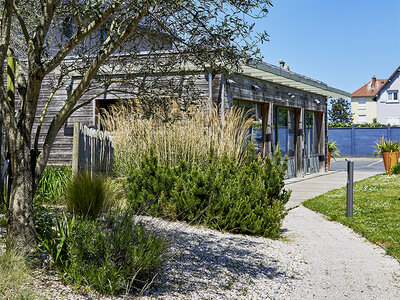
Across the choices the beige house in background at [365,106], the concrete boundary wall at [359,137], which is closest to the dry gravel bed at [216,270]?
the concrete boundary wall at [359,137]

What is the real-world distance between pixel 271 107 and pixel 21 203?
36.3ft

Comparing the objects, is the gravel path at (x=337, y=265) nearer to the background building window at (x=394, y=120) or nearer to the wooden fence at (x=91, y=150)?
the wooden fence at (x=91, y=150)

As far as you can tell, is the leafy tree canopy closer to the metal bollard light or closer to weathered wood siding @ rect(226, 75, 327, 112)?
the metal bollard light

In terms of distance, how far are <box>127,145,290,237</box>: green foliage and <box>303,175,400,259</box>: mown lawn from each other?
55.8 inches

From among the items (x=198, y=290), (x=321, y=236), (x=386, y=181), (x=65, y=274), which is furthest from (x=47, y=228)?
(x=386, y=181)

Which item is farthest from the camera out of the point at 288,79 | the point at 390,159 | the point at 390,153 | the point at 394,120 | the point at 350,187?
the point at 394,120

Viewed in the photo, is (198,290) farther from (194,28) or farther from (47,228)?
(194,28)

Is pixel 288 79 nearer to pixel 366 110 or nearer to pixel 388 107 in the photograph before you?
pixel 388 107

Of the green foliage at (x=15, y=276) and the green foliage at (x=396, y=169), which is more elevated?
the green foliage at (x=15, y=276)

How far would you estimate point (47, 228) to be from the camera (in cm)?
469

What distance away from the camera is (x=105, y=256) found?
4.25 meters

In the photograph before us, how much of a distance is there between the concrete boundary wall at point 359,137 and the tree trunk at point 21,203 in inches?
1344

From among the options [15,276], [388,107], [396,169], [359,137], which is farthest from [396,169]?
[388,107]

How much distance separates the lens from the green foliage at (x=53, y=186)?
798cm
